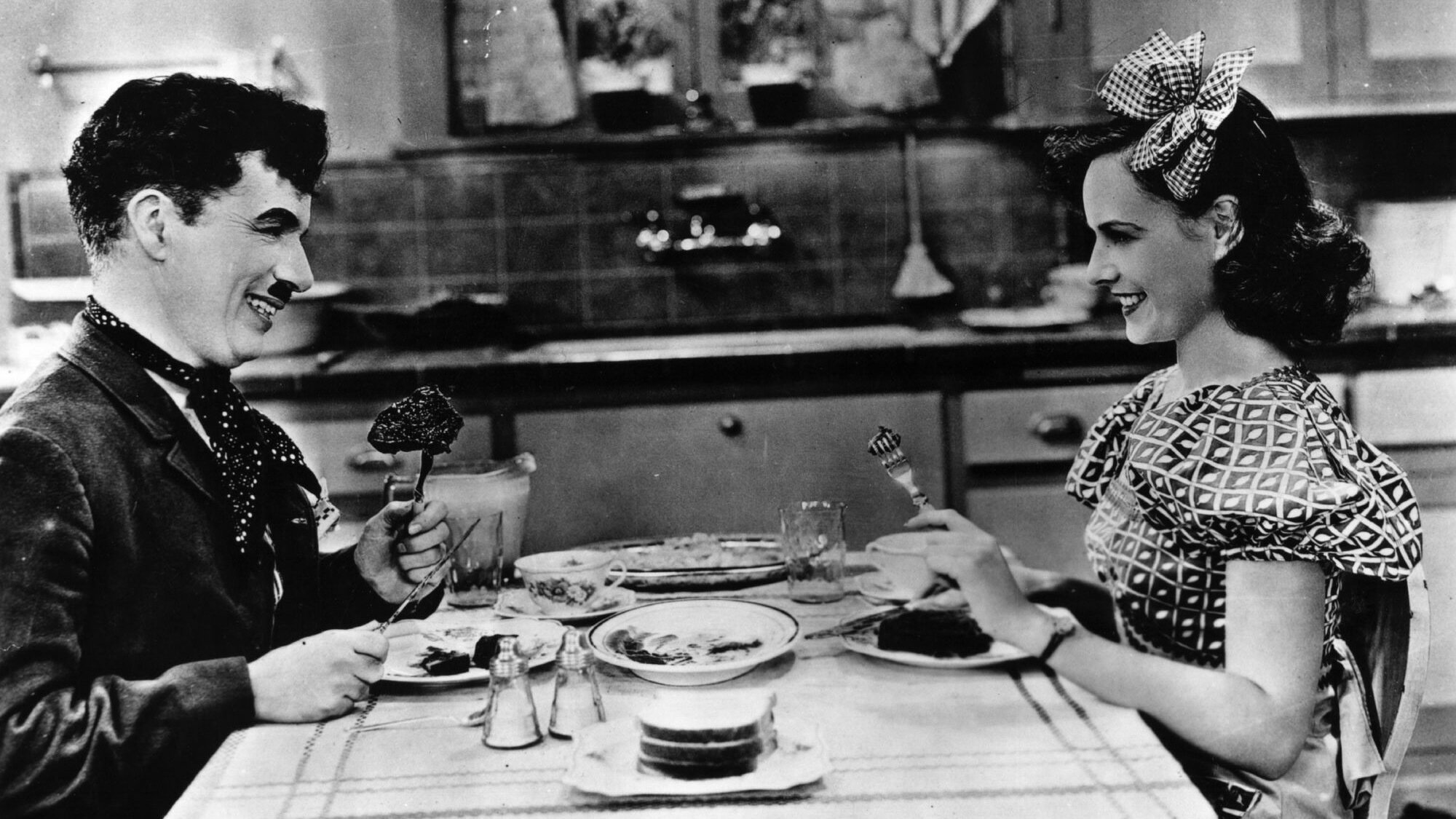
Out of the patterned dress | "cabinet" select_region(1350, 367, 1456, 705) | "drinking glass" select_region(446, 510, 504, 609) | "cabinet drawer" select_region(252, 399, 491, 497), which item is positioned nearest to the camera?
the patterned dress

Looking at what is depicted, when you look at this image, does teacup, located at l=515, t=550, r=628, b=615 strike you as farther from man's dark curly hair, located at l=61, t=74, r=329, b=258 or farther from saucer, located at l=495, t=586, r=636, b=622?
man's dark curly hair, located at l=61, t=74, r=329, b=258

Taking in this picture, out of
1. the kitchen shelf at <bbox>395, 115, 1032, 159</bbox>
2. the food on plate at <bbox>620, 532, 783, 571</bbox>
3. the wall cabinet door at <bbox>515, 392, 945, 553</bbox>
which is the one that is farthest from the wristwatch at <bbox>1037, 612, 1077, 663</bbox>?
the kitchen shelf at <bbox>395, 115, 1032, 159</bbox>

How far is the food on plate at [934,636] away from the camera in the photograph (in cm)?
118

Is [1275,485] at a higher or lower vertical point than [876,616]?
higher

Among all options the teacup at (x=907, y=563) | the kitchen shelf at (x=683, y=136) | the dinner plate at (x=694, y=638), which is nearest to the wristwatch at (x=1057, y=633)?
the teacup at (x=907, y=563)

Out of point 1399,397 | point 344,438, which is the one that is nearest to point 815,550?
point 344,438

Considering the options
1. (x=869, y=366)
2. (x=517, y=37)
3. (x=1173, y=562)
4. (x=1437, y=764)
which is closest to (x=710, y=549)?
(x=1173, y=562)

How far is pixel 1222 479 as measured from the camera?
1171 mm

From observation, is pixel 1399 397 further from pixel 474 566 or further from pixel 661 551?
pixel 474 566

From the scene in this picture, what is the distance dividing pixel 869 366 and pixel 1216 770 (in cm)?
156

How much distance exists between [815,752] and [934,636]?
11.3 inches

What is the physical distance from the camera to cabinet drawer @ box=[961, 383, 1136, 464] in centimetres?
266

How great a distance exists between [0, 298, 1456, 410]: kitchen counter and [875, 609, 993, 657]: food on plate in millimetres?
1486

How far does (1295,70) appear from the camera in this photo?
2.79m
